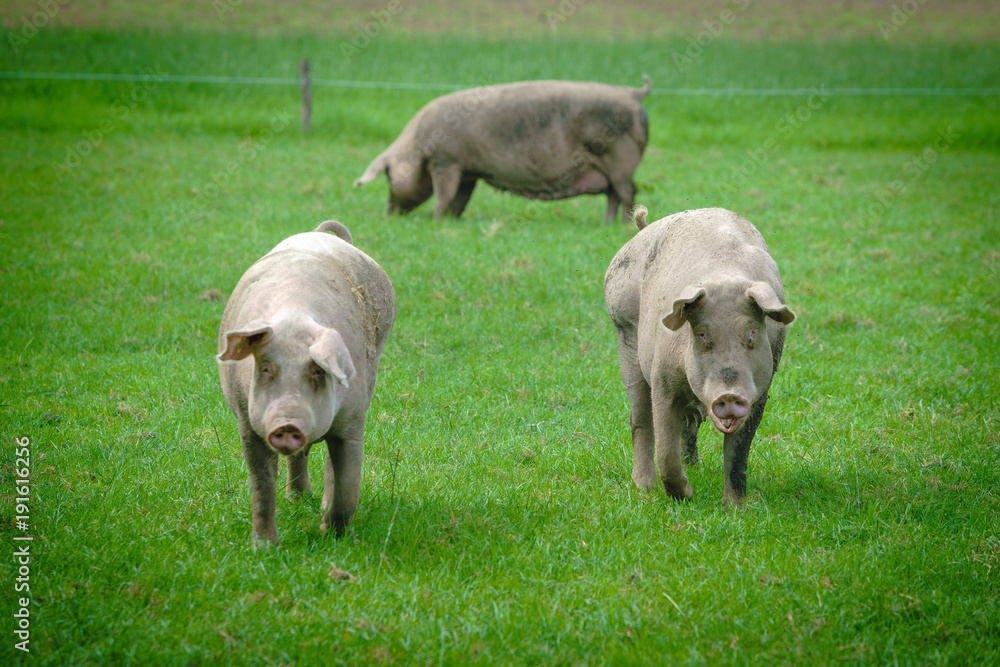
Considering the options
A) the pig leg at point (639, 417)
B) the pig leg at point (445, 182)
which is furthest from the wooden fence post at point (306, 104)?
the pig leg at point (639, 417)

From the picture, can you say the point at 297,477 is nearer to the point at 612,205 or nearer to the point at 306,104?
the point at 612,205

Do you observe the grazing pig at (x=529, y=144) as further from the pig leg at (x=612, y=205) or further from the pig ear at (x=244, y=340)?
the pig ear at (x=244, y=340)

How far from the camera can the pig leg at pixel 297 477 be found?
4664 millimetres

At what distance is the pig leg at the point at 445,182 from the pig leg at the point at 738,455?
25.2 ft

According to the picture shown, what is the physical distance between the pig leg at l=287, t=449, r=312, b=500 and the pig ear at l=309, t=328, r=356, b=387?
112 centimetres

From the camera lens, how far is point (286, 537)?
4.28 m

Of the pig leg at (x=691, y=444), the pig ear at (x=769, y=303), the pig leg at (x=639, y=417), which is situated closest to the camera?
the pig ear at (x=769, y=303)

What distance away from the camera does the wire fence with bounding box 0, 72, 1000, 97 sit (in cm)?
1769

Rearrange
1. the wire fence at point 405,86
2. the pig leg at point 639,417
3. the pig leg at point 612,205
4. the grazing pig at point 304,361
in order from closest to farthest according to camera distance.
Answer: the grazing pig at point 304,361, the pig leg at point 639,417, the pig leg at point 612,205, the wire fence at point 405,86

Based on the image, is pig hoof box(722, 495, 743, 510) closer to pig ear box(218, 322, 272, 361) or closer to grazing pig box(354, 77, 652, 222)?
pig ear box(218, 322, 272, 361)

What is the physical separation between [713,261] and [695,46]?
2151 centimetres

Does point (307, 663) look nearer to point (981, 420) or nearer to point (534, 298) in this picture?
point (981, 420)

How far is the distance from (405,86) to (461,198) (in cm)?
712

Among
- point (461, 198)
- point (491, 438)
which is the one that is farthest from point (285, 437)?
point (461, 198)
